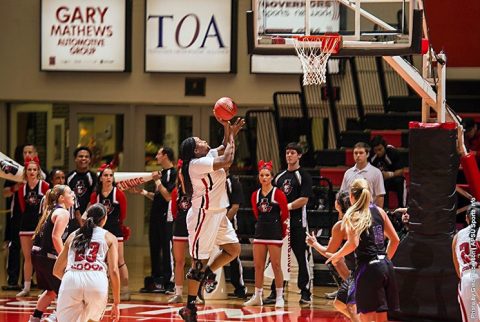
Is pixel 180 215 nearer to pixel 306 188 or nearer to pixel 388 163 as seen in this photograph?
pixel 306 188

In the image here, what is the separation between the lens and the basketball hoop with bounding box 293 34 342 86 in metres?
12.5

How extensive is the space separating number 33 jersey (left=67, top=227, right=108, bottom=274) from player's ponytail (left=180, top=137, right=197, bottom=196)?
200cm

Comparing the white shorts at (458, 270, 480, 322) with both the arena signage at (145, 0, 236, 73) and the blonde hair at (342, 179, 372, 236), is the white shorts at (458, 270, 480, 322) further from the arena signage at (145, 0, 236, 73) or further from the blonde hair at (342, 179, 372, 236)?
the arena signage at (145, 0, 236, 73)

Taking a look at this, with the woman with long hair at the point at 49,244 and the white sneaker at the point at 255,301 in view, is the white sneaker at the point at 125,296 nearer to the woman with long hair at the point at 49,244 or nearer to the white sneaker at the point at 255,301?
the white sneaker at the point at 255,301

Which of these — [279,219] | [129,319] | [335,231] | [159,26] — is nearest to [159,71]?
[159,26]

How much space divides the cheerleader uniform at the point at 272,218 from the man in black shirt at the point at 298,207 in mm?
211

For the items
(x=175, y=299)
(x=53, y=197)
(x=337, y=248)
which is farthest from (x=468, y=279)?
(x=175, y=299)

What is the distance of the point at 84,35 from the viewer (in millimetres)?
21516

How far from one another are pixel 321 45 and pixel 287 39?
0.38 metres

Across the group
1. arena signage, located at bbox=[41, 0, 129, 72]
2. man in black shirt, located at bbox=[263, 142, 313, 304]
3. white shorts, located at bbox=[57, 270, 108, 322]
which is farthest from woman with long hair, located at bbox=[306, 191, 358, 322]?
arena signage, located at bbox=[41, 0, 129, 72]

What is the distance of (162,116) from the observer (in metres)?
22.1

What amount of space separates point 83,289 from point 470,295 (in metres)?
3.52

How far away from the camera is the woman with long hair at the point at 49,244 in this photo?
12227mm

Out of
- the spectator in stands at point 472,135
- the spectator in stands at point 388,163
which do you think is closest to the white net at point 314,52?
the spectator in stands at point 388,163
